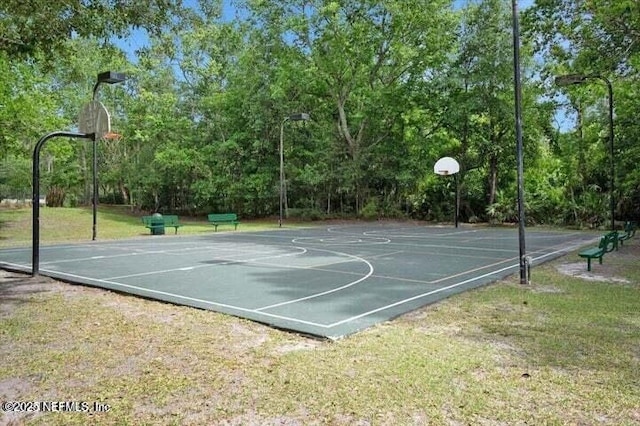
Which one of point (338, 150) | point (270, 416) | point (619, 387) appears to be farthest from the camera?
point (338, 150)

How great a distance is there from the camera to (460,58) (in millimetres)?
26312

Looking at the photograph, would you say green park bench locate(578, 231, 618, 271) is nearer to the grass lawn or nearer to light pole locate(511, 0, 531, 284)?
light pole locate(511, 0, 531, 284)

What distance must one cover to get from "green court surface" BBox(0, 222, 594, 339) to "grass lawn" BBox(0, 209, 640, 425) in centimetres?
51

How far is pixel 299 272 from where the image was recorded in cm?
878

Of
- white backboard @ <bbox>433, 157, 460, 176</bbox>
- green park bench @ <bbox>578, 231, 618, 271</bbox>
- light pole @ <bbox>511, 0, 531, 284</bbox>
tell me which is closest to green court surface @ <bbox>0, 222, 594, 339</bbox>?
light pole @ <bbox>511, 0, 531, 284</bbox>

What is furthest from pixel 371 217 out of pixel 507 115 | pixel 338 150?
pixel 507 115

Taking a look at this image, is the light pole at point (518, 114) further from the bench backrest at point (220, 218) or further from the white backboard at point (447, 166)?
the white backboard at point (447, 166)

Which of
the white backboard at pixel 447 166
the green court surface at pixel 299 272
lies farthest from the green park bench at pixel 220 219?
the white backboard at pixel 447 166

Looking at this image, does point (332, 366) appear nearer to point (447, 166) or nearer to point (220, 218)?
point (220, 218)

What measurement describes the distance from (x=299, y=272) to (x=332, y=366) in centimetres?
501

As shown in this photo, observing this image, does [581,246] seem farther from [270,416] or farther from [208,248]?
[270,416]

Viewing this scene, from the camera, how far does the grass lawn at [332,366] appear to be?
9.71 ft

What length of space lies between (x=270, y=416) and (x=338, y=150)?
25.7 meters

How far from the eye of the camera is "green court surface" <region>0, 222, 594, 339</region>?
584 centimetres
